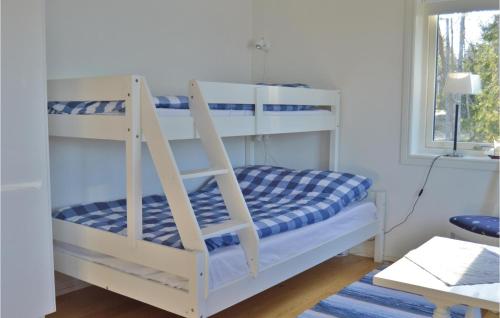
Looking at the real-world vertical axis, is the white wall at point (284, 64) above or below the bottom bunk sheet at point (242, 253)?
above

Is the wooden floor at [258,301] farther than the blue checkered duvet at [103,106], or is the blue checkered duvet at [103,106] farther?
the wooden floor at [258,301]

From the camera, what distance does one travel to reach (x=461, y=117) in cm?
348

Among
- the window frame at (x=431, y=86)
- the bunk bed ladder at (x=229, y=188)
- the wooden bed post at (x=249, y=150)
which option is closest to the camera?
the bunk bed ladder at (x=229, y=188)

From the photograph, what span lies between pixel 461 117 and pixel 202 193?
1723 mm

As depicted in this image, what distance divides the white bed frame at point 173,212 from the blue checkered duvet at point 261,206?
8cm

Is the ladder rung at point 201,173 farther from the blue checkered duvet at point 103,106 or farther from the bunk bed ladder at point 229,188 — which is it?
the blue checkered duvet at point 103,106

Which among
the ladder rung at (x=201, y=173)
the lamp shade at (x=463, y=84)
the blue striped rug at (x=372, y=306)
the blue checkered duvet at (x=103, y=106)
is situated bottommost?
the blue striped rug at (x=372, y=306)

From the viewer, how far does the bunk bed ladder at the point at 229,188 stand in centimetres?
229

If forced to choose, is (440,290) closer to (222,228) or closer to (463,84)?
(222,228)

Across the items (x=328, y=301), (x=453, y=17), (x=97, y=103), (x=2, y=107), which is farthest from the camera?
(x=453, y=17)

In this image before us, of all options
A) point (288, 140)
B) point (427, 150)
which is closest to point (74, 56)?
point (288, 140)

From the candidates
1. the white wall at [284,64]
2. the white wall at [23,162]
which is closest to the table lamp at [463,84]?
the white wall at [284,64]

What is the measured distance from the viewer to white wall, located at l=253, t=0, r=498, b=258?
3.39 m

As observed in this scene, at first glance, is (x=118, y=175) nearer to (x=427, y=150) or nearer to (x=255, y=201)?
(x=255, y=201)
